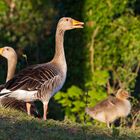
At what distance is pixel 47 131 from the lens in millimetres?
9773

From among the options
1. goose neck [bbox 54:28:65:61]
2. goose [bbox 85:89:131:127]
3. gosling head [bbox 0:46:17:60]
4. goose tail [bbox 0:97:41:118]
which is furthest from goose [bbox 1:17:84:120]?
gosling head [bbox 0:46:17:60]

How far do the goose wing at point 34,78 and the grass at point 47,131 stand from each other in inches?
31.3

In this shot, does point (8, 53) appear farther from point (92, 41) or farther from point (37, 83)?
point (92, 41)

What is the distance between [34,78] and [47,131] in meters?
2.41

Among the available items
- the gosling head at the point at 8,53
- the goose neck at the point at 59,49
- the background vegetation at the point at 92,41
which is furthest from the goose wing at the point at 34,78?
the background vegetation at the point at 92,41

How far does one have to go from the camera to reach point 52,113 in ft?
53.3

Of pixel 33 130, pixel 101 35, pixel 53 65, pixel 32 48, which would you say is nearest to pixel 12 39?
pixel 32 48

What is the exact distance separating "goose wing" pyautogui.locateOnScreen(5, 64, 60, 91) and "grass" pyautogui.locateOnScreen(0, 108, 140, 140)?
2.61ft

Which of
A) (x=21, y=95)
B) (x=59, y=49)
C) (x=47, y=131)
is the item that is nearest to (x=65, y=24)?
(x=59, y=49)

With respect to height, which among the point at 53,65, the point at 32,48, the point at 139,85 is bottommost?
the point at 139,85

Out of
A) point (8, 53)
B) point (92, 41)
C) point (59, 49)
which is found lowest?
point (92, 41)

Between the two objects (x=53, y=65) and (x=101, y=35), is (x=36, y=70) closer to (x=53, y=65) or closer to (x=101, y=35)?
(x=53, y=65)

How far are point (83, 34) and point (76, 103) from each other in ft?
11.1

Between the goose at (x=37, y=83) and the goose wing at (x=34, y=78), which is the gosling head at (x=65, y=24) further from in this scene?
the goose wing at (x=34, y=78)
